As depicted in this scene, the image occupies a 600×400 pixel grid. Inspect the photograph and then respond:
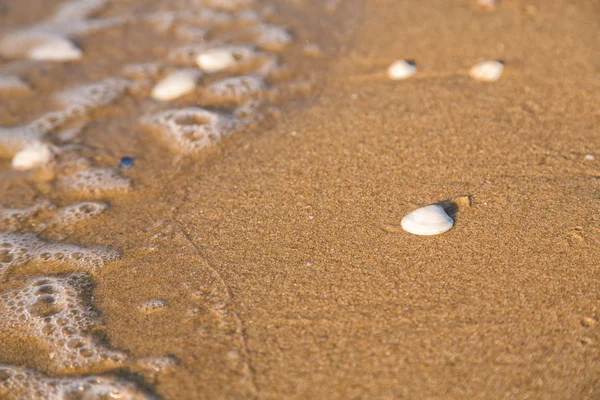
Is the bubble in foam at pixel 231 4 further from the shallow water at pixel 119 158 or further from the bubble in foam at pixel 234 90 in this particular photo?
the bubble in foam at pixel 234 90

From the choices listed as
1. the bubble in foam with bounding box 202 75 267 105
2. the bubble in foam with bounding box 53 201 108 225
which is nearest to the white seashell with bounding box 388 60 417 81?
the bubble in foam with bounding box 202 75 267 105

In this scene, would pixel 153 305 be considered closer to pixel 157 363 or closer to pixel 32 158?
pixel 157 363

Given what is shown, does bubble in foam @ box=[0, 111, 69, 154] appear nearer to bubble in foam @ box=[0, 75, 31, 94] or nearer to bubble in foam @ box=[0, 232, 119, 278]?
bubble in foam @ box=[0, 75, 31, 94]

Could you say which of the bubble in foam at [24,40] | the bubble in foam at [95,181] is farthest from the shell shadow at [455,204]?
the bubble in foam at [24,40]

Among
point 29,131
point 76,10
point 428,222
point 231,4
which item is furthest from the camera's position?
point 76,10

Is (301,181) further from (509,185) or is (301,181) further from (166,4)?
(166,4)

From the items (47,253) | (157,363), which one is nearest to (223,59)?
(47,253)
